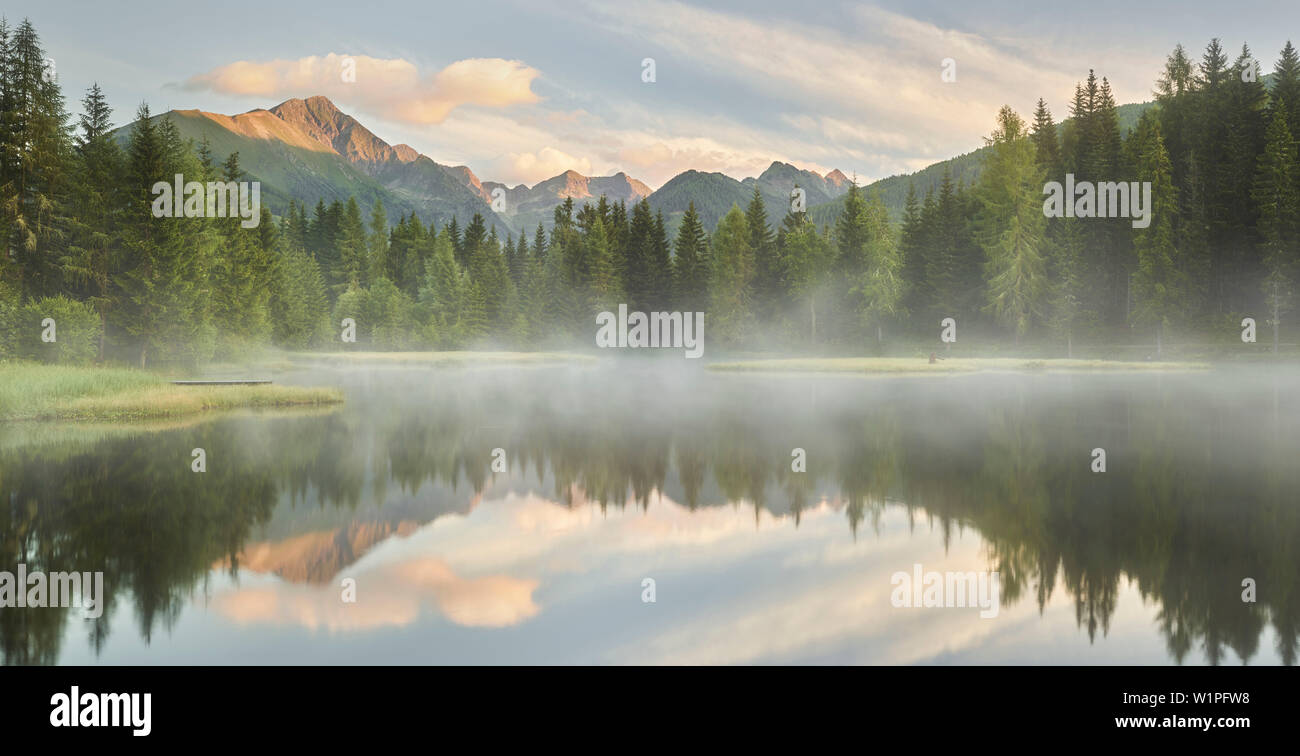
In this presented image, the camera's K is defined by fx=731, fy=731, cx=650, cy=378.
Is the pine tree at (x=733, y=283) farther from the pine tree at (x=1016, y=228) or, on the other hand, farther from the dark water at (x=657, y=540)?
the dark water at (x=657, y=540)

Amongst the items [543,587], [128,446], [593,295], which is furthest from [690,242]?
[543,587]

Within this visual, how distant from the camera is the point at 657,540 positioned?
45.7ft

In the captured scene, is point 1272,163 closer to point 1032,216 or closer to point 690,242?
point 1032,216

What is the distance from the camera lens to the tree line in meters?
44.9

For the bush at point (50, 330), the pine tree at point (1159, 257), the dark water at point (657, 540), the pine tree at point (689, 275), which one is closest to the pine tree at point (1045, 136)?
the pine tree at point (1159, 257)

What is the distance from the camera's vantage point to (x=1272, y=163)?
62406mm

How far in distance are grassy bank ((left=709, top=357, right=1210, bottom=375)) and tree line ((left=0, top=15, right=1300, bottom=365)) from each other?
701 centimetres

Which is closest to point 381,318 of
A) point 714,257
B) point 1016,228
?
point 714,257

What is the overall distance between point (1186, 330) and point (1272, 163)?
1521 centimetres

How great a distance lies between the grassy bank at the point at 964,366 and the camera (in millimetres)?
61375

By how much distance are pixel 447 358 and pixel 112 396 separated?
2247 inches

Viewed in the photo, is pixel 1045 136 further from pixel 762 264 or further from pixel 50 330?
pixel 50 330
